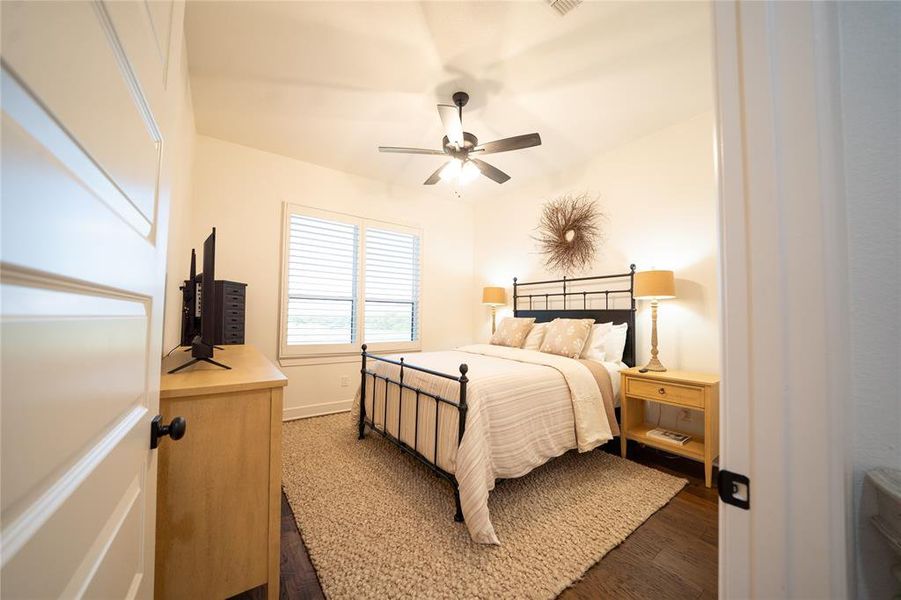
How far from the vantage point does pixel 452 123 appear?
2264 millimetres

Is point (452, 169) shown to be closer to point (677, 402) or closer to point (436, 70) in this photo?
point (436, 70)

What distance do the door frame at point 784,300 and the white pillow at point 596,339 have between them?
2.58 metres

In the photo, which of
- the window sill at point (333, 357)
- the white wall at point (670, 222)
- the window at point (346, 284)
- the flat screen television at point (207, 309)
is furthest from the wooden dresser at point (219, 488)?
the white wall at point (670, 222)

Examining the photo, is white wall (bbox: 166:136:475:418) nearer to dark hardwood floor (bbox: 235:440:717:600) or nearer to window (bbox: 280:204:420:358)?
window (bbox: 280:204:420:358)

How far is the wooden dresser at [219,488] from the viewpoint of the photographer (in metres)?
1.05

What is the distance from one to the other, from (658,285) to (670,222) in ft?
2.31

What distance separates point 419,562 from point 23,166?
1761 mm

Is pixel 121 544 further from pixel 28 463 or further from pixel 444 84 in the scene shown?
pixel 444 84

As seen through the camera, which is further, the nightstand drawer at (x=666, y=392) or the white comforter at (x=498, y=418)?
the nightstand drawer at (x=666, y=392)

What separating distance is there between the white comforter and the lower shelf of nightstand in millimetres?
357

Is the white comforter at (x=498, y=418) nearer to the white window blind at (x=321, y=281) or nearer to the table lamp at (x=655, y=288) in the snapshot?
the table lamp at (x=655, y=288)

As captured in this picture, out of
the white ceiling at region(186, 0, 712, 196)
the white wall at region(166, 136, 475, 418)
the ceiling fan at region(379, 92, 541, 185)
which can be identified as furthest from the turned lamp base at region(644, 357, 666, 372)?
the white wall at region(166, 136, 475, 418)

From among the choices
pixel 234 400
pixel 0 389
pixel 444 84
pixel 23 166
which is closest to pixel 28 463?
pixel 0 389

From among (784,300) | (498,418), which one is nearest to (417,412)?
(498,418)
